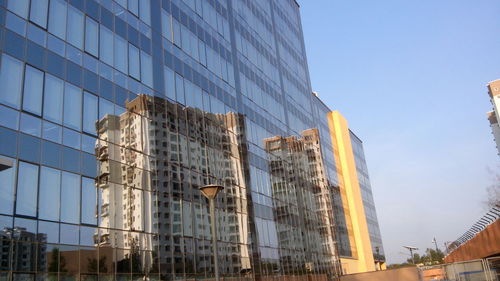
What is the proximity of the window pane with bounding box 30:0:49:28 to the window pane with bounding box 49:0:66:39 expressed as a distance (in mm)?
349

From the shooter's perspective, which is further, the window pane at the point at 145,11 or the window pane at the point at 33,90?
the window pane at the point at 145,11

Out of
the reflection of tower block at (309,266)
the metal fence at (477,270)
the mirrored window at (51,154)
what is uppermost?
the mirrored window at (51,154)

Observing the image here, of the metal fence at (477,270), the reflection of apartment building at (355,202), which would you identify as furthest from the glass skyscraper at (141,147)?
the reflection of apartment building at (355,202)

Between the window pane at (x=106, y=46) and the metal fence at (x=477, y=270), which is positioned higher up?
the window pane at (x=106, y=46)

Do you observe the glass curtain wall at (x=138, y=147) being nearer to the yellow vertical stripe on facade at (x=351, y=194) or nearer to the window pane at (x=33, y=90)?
the window pane at (x=33, y=90)

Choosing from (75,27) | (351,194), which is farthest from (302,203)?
(75,27)

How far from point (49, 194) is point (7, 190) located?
2.00 metres

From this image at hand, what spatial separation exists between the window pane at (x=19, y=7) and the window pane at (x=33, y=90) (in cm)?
A: 241

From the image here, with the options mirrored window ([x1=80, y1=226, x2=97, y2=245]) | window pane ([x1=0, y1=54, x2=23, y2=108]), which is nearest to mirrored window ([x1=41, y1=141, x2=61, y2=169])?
window pane ([x1=0, y1=54, x2=23, y2=108])

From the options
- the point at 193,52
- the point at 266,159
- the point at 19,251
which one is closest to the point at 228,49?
the point at 193,52

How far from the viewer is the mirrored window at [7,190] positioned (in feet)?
57.5

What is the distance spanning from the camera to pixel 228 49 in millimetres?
41188

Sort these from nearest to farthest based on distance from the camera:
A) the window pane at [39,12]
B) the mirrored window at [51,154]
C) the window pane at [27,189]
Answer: the window pane at [27,189] < the mirrored window at [51,154] < the window pane at [39,12]

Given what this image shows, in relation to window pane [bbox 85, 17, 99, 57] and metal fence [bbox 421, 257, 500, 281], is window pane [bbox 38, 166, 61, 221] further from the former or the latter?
metal fence [bbox 421, 257, 500, 281]
